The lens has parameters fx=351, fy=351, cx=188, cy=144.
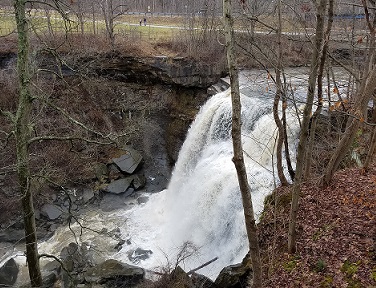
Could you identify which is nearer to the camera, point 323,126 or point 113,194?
point 323,126

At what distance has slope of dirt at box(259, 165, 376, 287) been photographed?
5289mm

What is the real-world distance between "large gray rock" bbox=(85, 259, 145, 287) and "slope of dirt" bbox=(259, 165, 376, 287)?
3.98 meters

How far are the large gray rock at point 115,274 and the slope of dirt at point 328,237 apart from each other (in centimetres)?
398

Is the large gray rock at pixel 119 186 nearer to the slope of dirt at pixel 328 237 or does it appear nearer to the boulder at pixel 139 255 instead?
the boulder at pixel 139 255

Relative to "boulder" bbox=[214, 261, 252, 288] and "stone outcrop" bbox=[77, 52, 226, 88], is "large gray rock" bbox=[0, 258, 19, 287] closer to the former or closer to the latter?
"boulder" bbox=[214, 261, 252, 288]

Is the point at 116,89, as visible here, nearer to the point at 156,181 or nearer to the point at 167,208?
the point at 156,181

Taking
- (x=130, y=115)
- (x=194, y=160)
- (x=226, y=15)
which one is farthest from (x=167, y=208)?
(x=226, y=15)

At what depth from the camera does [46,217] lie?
1363 centimetres

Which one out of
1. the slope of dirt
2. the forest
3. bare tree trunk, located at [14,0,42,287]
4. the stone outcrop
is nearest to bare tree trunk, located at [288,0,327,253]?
the forest

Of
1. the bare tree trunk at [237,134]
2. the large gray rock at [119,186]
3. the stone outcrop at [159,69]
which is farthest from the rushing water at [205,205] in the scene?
the bare tree trunk at [237,134]

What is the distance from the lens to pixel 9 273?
1018 cm

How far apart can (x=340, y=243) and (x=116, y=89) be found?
1536 cm

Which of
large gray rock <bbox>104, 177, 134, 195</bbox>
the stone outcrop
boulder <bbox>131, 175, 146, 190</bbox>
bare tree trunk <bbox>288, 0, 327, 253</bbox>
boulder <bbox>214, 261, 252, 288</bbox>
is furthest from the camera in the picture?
the stone outcrop

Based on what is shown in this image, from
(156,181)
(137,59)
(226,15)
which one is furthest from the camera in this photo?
(137,59)
